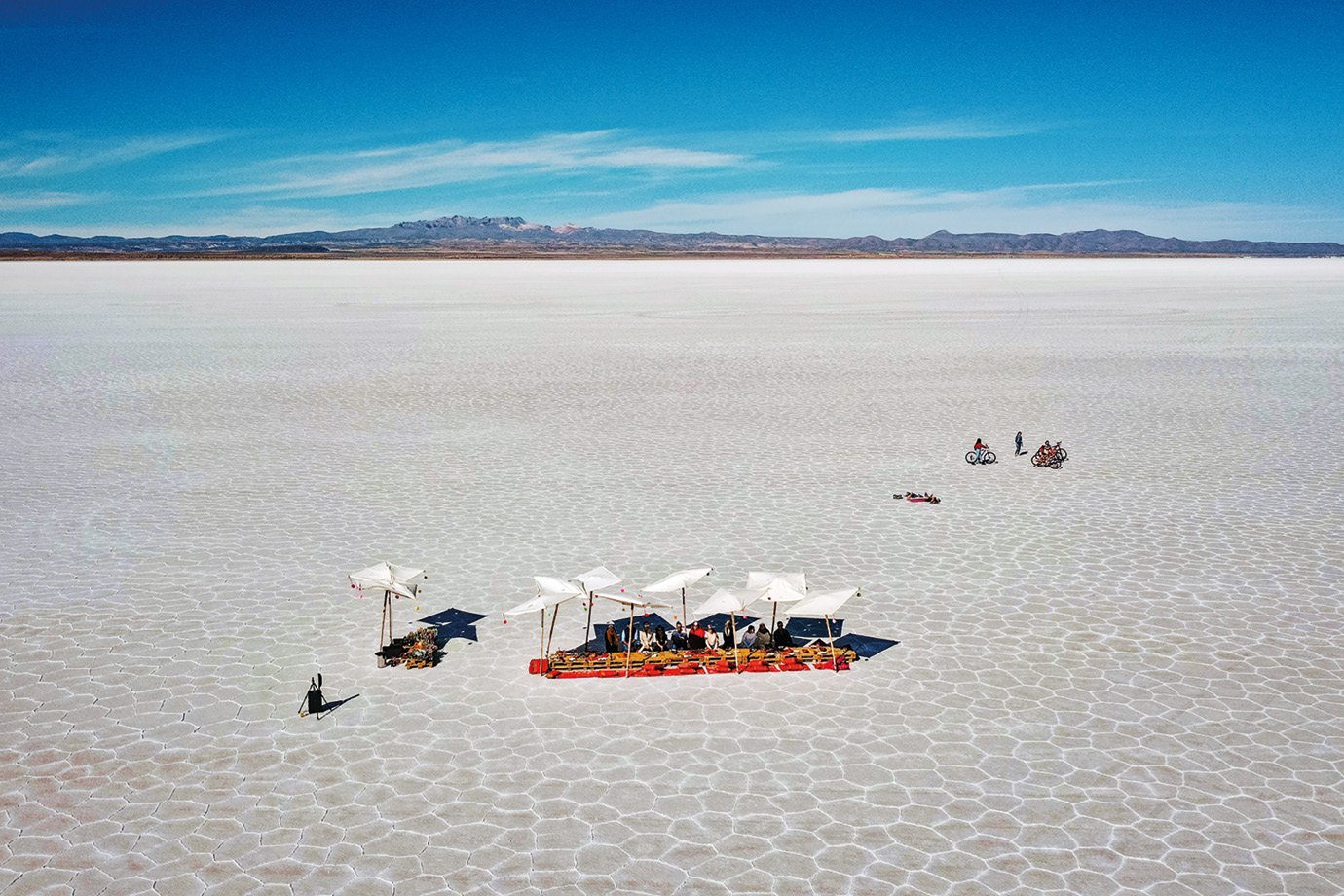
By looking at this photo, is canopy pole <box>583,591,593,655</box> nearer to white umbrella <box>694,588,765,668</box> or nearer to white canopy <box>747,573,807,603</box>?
white umbrella <box>694,588,765,668</box>

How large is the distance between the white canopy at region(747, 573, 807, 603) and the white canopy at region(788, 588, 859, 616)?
0.13 m

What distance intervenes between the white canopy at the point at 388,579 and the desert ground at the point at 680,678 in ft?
3.21

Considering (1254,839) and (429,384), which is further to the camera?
(429,384)

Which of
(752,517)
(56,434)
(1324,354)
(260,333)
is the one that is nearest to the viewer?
(752,517)

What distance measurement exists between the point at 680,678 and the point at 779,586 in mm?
1887

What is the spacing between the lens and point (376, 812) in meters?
10.7

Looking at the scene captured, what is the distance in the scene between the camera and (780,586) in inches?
577

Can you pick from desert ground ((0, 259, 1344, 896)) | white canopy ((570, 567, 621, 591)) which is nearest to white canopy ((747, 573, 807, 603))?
desert ground ((0, 259, 1344, 896))

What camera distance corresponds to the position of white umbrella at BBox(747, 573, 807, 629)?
14531 millimetres

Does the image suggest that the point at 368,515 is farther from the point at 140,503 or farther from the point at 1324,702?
the point at 1324,702

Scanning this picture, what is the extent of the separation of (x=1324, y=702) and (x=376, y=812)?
36.8 ft

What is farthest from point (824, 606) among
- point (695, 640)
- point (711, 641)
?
point (695, 640)

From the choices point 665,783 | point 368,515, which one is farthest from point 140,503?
point 665,783

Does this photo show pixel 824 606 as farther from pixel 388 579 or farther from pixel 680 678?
pixel 388 579
